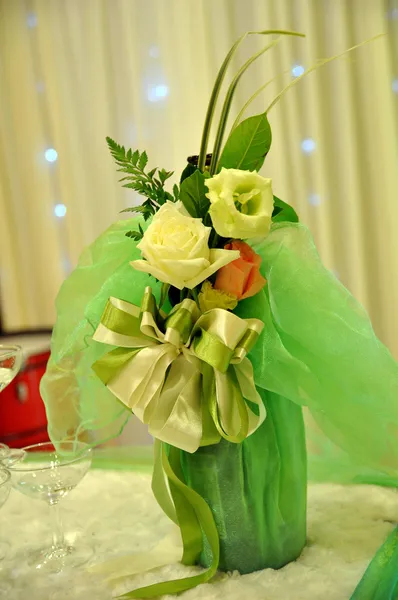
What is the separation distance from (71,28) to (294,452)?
2.28 meters

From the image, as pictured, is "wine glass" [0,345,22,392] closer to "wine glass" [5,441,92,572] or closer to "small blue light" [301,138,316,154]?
"wine glass" [5,441,92,572]

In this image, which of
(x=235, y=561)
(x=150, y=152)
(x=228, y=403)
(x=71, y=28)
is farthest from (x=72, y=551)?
(x=71, y=28)

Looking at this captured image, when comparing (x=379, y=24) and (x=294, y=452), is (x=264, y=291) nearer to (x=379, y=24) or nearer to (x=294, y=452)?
(x=294, y=452)

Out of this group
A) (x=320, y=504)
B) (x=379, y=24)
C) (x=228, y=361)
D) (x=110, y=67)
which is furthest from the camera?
(x=110, y=67)

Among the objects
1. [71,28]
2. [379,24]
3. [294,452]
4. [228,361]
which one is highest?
[71,28]

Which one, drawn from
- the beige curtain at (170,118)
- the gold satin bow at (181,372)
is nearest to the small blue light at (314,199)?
the beige curtain at (170,118)

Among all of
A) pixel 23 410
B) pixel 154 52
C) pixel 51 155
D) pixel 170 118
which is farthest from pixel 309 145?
pixel 23 410

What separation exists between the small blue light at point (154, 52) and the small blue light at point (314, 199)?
79 cm

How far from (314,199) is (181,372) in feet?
6.05

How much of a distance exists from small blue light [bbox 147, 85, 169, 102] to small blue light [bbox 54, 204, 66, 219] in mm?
564

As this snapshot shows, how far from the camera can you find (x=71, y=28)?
2.62m

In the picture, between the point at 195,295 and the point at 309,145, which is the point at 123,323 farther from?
the point at 309,145

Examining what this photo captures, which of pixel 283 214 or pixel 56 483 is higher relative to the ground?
pixel 283 214

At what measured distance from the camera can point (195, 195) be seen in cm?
73
